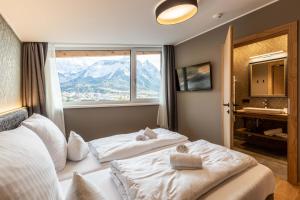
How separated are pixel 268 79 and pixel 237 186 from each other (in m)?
3.34

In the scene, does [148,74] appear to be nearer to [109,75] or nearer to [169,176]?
[109,75]

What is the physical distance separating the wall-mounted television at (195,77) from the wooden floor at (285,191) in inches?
63.1

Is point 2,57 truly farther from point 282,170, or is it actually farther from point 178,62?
point 282,170

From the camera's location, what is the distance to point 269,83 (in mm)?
3678

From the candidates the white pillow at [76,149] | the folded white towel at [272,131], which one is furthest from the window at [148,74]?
the folded white towel at [272,131]

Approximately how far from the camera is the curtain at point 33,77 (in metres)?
2.93

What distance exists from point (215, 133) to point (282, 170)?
1012 millimetres

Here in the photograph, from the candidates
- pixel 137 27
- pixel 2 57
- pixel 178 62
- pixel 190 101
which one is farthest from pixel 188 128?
pixel 2 57

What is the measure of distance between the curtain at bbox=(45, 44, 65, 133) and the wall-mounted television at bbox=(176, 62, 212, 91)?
2317mm

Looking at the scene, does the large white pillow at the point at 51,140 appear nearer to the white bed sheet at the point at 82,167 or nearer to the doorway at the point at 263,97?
the white bed sheet at the point at 82,167

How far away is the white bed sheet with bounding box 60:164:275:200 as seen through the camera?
3.52ft

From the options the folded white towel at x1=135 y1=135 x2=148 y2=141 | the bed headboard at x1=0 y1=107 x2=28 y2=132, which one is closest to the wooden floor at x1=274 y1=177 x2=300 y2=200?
the folded white towel at x1=135 y1=135 x2=148 y2=141

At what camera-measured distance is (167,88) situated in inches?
144

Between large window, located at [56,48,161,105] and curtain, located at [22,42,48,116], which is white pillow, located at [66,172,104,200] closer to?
curtain, located at [22,42,48,116]
